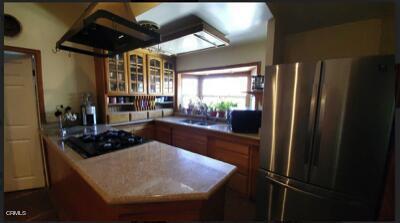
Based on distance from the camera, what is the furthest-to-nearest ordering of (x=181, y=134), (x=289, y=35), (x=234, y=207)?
(x=181, y=134)
(x=289, y=35)
(x=234, y=207)

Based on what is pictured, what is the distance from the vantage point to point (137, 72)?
112 inches

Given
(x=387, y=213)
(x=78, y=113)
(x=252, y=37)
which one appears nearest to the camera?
(x=387, y=213)

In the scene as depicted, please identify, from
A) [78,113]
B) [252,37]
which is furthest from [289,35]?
[78,113]

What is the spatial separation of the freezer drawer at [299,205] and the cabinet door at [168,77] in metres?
2.40

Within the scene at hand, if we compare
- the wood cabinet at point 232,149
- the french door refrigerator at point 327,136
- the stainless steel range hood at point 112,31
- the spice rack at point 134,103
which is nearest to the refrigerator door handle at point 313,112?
the french door refrigerator at point 327,136

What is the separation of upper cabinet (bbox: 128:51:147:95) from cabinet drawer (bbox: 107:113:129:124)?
0.41m

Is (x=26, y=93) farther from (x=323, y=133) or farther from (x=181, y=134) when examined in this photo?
(x=323, y=133)

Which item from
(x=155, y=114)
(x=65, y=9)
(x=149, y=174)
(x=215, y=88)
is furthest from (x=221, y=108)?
(x=65, y=9)

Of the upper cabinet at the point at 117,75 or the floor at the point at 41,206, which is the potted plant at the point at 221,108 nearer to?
the floor at the point at 41,206

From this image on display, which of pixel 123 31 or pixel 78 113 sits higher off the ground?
pixel 123 31

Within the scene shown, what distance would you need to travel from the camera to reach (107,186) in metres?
0.86

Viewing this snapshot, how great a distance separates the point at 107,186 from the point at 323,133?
5.02 ft

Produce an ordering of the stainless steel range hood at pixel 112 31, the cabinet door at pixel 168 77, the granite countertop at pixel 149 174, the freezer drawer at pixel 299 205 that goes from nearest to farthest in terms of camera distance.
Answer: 1. the granite countertop at pixel 149 174
2. the stainless steel range hood at pixel 112 31
3. the freezer drawer at pixel 299 205
4. the cabinet door at pixel 168 77

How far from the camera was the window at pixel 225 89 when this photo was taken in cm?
321
